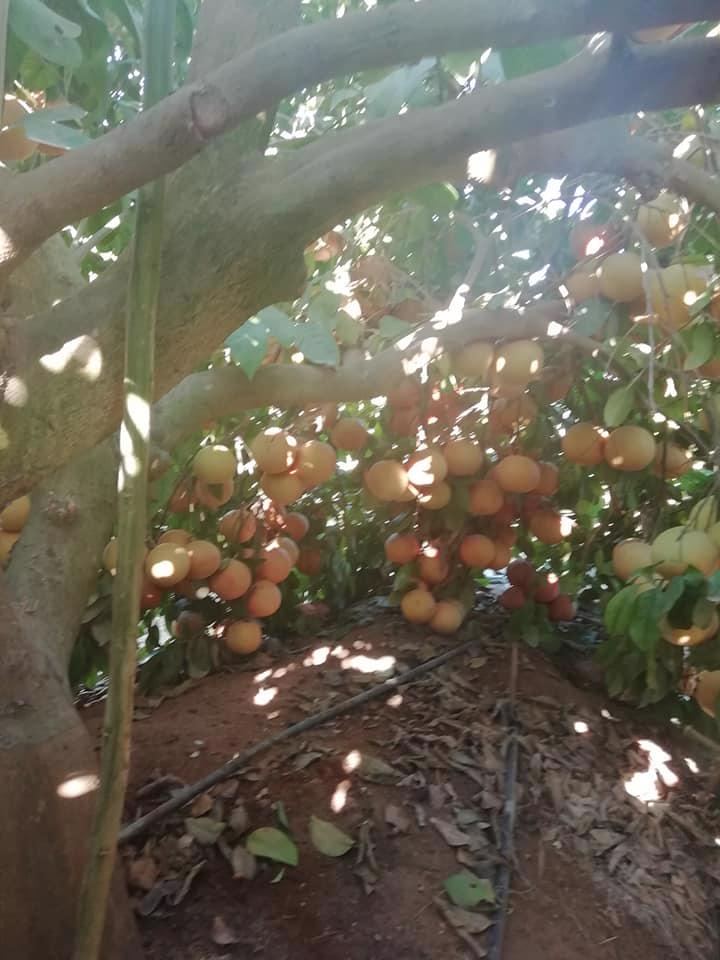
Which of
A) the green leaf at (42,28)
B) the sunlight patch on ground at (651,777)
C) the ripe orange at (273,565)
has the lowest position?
the sunlight patch on ground at (651,777)

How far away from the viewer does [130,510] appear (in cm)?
112

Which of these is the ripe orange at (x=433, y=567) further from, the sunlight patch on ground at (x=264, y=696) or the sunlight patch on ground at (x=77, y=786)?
the sunlight patch on ground at (x=77, y=786)

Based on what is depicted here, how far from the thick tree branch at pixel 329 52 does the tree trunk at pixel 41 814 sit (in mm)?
810

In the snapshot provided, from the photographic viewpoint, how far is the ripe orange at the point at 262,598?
8.36 feet

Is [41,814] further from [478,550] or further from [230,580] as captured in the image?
[478,550]

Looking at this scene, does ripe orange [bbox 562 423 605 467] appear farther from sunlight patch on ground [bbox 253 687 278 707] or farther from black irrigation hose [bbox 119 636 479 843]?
sunlight patch on ground [bbox 253 687 278 707]

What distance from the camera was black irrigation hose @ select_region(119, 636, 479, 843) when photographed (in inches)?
74.6

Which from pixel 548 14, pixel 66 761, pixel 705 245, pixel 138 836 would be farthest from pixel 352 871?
pixel 705 245

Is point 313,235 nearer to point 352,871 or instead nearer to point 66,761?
point 66,761

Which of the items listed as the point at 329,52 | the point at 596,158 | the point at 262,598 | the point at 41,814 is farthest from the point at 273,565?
the point at 329,52

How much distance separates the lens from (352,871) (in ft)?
6.07

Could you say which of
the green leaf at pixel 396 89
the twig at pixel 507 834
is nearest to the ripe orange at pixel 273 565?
the twig at pixel 507 834

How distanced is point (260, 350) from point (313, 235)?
344 mm

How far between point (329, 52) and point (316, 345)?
0.89m
